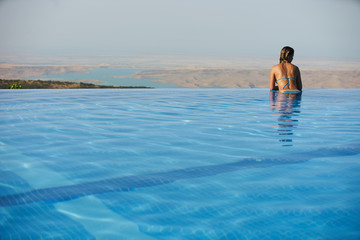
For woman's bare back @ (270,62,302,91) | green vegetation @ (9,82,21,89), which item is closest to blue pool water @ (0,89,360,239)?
woman's bare back @ (270,62,302,91)

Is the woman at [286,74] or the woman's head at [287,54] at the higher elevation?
the woman's head at [287,54]

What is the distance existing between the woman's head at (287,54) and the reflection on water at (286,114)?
3.10 ft

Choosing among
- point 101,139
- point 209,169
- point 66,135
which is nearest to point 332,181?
point 209,169

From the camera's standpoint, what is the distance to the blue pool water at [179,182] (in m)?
1.96

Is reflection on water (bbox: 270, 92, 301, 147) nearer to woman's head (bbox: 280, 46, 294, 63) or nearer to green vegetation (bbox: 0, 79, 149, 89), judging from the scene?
woman's head (bbox: 280, 46, 294, 63)

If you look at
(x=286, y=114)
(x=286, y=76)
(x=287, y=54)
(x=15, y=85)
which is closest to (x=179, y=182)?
(x=286, y=114)

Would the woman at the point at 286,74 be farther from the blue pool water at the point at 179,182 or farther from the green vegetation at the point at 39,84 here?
the green vegetation at the point at 39,84

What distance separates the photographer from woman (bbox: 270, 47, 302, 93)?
8.52 m

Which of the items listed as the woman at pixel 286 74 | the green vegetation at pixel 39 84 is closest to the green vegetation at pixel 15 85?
the green vegetation at pixel 39 84

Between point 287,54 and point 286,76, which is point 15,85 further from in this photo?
point 287,54

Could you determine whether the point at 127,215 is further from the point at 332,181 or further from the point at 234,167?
the point at 332,181

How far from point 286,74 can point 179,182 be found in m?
6.78

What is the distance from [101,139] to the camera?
4215 mm

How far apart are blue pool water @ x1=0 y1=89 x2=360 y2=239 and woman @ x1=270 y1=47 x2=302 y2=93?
3799 millimetres
